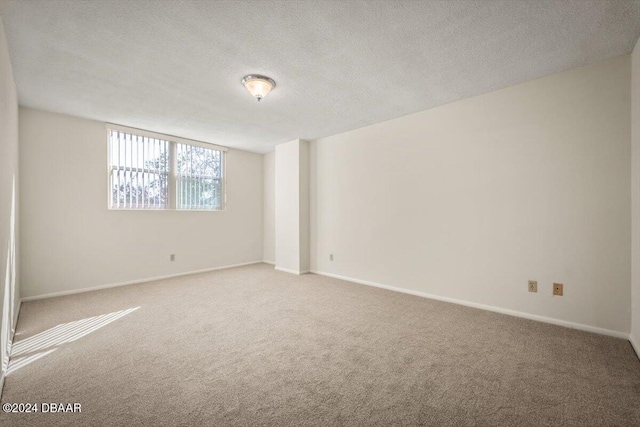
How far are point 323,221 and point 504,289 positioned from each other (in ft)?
9.66

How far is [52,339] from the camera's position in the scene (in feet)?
8.05

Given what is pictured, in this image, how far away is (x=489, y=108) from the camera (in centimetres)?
320

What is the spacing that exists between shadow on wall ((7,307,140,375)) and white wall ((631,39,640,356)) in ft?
15.4

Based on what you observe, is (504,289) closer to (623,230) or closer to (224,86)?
(623,230)

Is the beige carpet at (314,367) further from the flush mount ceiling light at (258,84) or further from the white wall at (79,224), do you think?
the flush mount ceiling light at (258,84)

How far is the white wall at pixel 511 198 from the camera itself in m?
2.51

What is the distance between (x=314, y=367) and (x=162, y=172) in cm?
436

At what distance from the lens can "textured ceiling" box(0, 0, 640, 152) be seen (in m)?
1.89

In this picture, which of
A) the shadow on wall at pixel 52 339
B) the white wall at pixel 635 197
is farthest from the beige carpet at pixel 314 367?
the white wall at pixel 635 197

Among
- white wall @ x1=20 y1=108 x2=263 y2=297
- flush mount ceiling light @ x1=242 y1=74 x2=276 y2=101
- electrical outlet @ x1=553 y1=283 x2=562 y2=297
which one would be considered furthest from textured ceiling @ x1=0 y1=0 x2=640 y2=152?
electrical outlet @ x1=553 y1=283 x2=562 y2=297

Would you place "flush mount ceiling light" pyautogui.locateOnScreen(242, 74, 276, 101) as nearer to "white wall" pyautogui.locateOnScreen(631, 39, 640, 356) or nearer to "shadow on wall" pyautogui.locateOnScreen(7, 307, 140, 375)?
"shadow on wall" pyautogui.locateOnScreen(7, 307, 140, 375)

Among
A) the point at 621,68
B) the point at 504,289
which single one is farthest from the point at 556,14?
the point at 504,289

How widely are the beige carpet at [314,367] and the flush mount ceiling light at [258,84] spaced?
2416mm

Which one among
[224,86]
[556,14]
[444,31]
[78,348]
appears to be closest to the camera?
[556,14]
